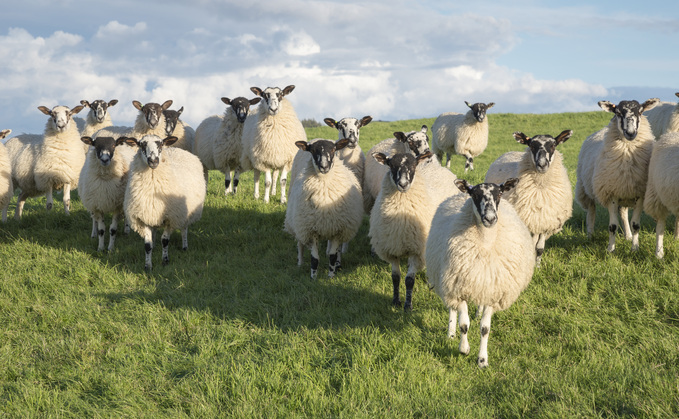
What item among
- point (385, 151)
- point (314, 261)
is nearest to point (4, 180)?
point (314, 261)

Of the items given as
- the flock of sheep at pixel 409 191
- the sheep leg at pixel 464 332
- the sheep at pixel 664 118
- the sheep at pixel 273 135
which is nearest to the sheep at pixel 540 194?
the flock of sheep at pixel 409 191

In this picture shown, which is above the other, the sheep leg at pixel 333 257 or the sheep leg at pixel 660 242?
the sheep leg at pixel 660 242

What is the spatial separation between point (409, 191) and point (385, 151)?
2631 mm

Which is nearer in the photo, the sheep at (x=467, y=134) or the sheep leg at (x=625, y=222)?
the sheep leg at (x=625, y=222)

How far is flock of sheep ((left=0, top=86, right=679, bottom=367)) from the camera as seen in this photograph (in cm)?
550

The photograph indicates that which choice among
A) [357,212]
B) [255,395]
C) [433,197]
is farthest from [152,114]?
[255,395]

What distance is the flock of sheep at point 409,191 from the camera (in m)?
5.50

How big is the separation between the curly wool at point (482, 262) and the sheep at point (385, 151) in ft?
10.5

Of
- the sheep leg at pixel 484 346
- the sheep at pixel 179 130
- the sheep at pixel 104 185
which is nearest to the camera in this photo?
the sheep leg at pixel 484 346

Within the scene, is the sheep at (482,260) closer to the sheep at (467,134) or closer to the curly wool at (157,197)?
the curly wool at (157,197)

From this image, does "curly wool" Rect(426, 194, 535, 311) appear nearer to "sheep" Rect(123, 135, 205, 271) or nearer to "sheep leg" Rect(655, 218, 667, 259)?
"sheep leg" Rect(655, 218, 667, 259)

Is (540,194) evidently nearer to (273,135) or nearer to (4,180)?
(273,135)

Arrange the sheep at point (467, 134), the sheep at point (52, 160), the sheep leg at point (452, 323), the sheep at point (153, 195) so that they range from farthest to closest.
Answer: the sheep at point (467, 134), the sheep at point (52, 160), the sheep at point (153, 195), the sheep leg at point (452, 323)

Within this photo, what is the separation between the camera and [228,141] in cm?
1357
